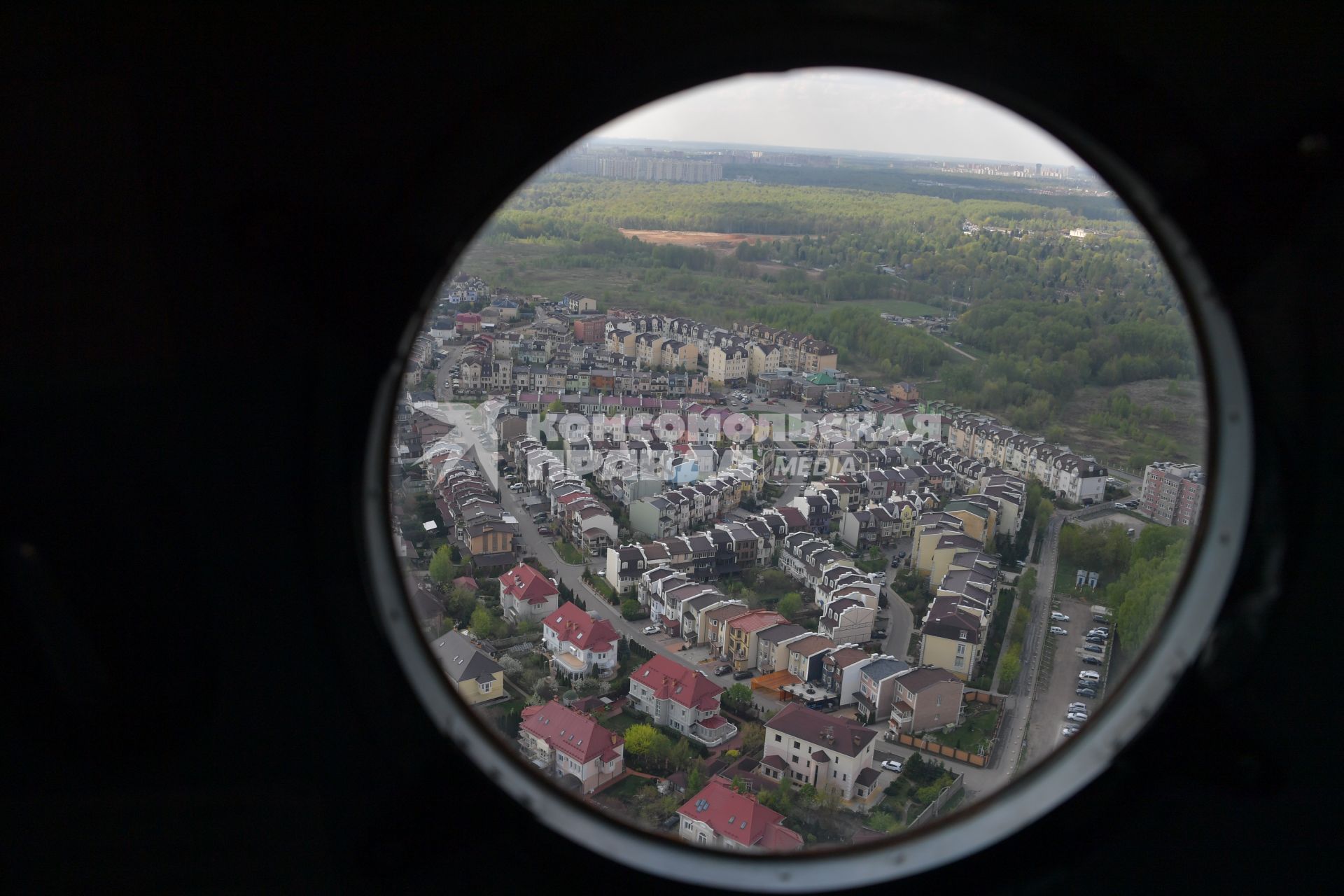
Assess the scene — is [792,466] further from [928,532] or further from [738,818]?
[738,818]

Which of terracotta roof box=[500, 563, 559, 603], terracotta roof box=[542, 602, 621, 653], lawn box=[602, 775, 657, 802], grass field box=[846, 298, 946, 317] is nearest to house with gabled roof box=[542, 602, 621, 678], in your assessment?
terracotta roof box=[542, 602, 621, 653]

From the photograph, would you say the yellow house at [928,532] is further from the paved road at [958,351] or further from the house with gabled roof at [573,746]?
the house with gabled roof at [573,746]

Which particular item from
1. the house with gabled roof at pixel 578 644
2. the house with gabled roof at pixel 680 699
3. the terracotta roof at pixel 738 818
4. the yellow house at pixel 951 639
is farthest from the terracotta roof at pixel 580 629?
the yellow house at pixel 951 639

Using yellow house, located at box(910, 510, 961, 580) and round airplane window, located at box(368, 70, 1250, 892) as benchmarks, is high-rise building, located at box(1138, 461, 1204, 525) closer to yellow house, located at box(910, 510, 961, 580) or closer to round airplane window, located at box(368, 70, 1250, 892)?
round airplane window, located at box(368, 70, 1250, 892)

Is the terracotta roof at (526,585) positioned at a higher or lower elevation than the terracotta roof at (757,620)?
higher

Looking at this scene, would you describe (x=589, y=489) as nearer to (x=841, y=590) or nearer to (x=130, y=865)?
(x=841, y=590)

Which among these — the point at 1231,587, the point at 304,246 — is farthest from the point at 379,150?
the point at 1231,587
